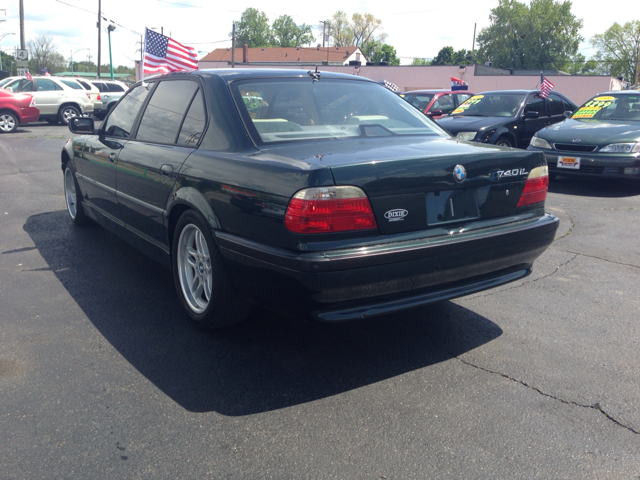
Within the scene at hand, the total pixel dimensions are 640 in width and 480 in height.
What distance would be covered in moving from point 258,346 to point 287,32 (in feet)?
356

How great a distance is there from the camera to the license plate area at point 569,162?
845 centimetres

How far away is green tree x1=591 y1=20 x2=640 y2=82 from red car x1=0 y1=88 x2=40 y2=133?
3609 inches

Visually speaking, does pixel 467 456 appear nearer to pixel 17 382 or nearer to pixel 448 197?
pixel 448 197

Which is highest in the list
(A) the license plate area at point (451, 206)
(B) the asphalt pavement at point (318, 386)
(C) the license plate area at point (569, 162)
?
(C) the license plate area at point (569, 162)

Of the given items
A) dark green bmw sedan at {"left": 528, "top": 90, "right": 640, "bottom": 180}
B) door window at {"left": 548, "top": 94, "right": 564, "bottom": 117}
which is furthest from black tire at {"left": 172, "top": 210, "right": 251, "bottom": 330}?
door window at {"left": 548, "top": 94, "right": 564, "bottom": 117}

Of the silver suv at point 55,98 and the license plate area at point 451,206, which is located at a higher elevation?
the silver suv at point 55,98

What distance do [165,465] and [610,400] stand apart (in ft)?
6.73

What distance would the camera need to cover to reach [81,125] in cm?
525

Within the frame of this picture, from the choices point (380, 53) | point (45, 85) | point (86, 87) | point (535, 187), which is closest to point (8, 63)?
point (380, 53)

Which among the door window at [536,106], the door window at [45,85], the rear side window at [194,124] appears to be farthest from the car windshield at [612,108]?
the door window at [45,85]

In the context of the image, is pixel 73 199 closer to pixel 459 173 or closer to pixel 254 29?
pixel 459 173

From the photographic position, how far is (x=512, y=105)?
35.5 feet

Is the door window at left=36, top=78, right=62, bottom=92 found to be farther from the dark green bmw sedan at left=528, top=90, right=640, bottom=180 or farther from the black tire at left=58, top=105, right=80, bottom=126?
the dark green bmw sedan at left=528, top=90, right=640, bottom=180

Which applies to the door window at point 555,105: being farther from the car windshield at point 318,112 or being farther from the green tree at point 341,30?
the green tree at point 341,30
